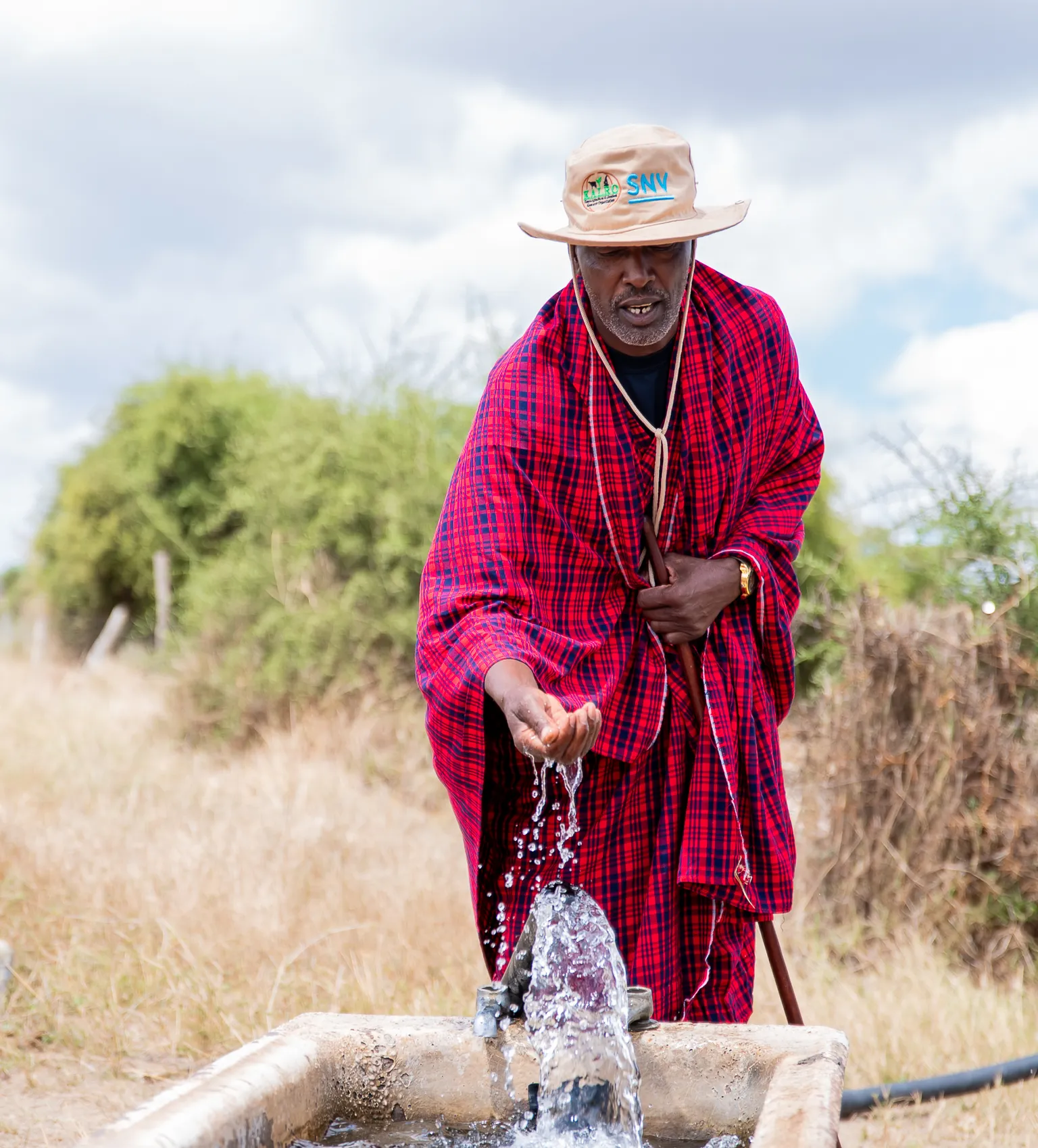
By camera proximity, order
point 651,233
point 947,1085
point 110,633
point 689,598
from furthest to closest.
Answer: point 110,633, point 947,1085, point 689,598, point 651,233

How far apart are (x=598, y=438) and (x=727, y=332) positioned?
361 millimetres

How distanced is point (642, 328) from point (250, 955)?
2.77m

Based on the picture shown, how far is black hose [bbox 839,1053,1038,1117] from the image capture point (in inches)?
142

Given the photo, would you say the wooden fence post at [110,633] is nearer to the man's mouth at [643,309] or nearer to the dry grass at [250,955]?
the dry grass at [250,955]

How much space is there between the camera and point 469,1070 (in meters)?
2.14

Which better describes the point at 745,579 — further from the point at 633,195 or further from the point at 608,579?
the point at 633,195

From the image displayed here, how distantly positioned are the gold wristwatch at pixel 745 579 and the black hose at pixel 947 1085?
1.66 meters

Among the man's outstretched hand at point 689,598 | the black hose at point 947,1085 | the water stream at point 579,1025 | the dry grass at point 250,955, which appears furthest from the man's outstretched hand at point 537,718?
the black hose at point 947,1085

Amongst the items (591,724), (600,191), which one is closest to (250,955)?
(591,724)

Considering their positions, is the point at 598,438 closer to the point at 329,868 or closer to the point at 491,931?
the point at 491,931

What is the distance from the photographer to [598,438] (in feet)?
8.60

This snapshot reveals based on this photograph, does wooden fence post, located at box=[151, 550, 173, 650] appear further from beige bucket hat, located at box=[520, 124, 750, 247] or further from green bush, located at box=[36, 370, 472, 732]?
beige bucket hat, located at box=[520, 124, 750, 247]

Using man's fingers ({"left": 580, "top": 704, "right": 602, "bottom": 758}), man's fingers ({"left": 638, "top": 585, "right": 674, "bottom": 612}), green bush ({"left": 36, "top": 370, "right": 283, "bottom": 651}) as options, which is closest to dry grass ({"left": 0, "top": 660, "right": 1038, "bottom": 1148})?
man's fingers ({"left": 638, "top": 585, "right": 674, "bottom": 612})

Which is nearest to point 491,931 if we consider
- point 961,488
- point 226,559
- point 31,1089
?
point 31,1089
